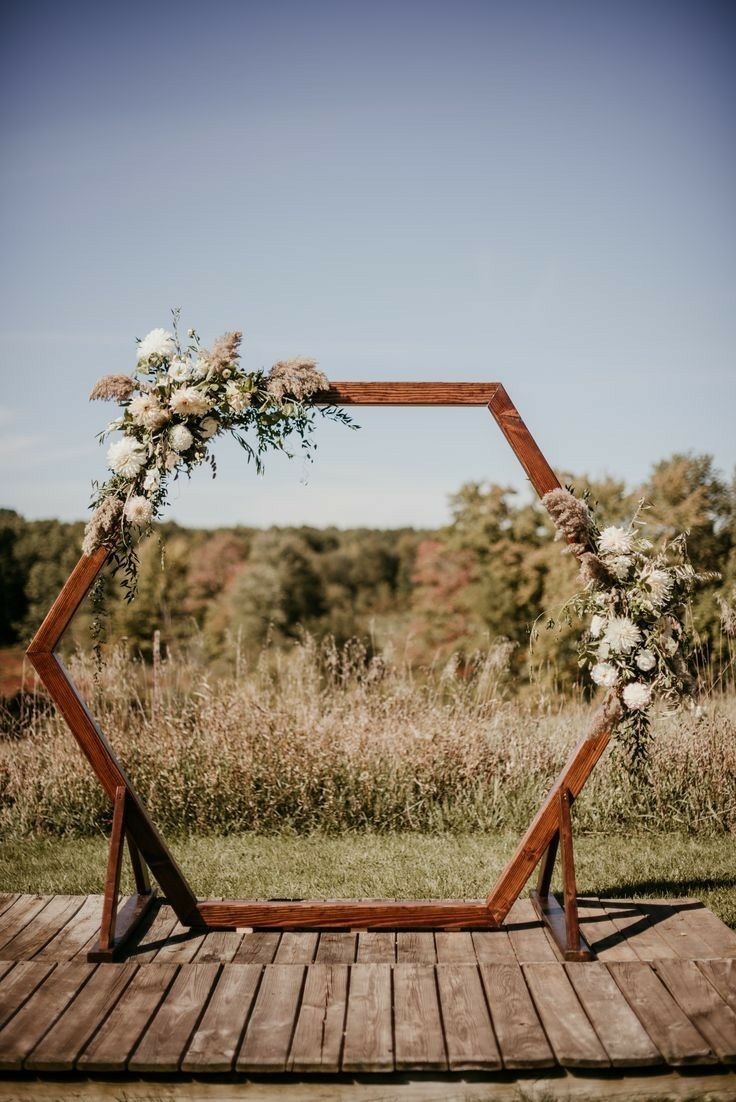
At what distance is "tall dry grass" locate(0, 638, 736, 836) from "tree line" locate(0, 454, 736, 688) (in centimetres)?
61

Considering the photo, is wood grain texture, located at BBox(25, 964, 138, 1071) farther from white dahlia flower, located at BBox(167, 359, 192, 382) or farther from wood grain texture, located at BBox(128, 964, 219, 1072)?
white dahlia flower, located at BBox(167, 359, 192, 382)

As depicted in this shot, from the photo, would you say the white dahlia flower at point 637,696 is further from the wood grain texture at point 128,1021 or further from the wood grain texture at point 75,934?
the wood grain texture at point 75,934

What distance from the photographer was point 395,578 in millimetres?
45219

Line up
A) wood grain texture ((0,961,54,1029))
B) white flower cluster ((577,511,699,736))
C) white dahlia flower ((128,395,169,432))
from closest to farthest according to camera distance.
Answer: wood grain texture ((0,961,54,1029))
white flower cluster ((577,511,699,736))
white dahlia flower ((128,395,169,432))

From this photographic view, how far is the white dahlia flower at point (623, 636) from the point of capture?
3.58m

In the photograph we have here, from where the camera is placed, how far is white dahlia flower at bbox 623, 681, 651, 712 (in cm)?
349

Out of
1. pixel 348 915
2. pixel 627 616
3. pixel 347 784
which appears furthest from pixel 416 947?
pixel 347 784

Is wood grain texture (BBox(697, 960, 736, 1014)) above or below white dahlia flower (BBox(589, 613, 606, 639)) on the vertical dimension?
below

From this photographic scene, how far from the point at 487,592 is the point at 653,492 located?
5913 millimetres

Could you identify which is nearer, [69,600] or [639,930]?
[69,600]

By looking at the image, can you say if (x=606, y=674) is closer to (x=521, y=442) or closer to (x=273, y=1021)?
(x=521, y=442)

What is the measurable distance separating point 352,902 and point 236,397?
241cm

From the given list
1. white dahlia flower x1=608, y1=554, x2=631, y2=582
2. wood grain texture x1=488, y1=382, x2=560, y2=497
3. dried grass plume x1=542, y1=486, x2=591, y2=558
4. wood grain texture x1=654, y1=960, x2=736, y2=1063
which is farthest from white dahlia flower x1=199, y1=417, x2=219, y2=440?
wood grain texture x1=654, y1=960, x2=736, y2=1063

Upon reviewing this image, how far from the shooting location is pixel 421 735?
20.5 ft
